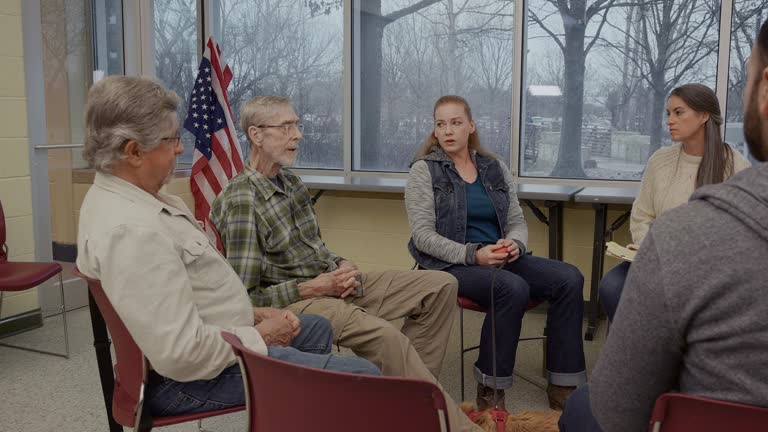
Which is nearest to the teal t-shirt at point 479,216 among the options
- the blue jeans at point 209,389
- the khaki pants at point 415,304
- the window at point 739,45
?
the khaki pants at point 415,304

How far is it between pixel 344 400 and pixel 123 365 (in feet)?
2.73

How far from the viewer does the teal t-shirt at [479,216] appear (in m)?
3.00

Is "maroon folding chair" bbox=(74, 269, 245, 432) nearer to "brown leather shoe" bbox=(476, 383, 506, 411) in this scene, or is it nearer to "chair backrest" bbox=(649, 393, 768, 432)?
"chair backrest" bbox=(649, 393, 768, 432)

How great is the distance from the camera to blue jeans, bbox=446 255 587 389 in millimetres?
2727

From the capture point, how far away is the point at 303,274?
245 centimetres

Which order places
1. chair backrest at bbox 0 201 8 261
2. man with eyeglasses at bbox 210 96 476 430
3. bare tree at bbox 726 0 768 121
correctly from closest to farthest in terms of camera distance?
man with eyeglasses at bbox 210 96 476 430 → chair backrest at bbox 0 201 8 261 → bare tree at bbox 726 0 768 121

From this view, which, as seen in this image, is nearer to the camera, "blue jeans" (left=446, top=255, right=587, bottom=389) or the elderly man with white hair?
the elderly man with white hair

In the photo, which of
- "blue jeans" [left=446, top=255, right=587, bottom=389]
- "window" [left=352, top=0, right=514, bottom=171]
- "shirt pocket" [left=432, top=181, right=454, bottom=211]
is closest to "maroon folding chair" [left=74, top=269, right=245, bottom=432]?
"blue jeans" [left=446, top=255, right=587, bottom=389]

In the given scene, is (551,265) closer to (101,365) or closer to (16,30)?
(101,365)

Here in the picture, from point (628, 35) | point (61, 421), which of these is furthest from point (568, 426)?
point (628, 35)

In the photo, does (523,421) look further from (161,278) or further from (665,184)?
(161,278)

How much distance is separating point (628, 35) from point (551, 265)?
1.90 m

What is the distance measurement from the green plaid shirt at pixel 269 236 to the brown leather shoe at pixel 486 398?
30.3 inches

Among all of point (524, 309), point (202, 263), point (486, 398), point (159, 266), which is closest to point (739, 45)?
point (524, 309)
